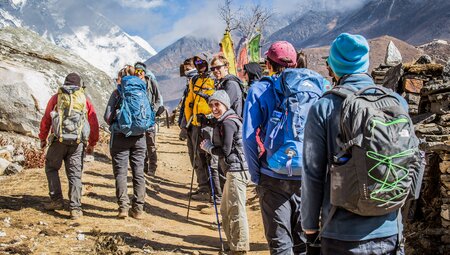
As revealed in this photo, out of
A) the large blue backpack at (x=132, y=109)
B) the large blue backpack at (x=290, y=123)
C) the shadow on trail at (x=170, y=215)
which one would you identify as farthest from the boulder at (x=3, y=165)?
the large blue backpack at (x=290, y=123)

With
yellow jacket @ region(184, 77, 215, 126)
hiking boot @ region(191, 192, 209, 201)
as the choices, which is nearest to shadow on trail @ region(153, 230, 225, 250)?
yellow jacket @ region(184, 77, 215, 126)

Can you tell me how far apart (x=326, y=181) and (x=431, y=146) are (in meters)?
3.58

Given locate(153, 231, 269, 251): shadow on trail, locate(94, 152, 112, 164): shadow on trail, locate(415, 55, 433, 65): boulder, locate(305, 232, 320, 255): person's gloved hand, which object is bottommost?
locate(153, 231, 269, 251): shadow on trail

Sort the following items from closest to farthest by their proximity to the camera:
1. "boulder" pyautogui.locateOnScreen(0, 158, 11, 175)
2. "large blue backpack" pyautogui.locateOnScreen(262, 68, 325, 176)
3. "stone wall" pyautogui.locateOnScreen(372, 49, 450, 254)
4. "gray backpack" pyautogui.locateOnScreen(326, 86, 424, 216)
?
"gray backpack" pyautogui.locateOnScreen(326, 86, 424, 216) → "large blue backpack" pyautogui.locateOnScreen(262, 68, 325, 176) → "stone wall" pyautogui.locateOnScreen(372, 49, 450, 254) → "boulder" pyautogui.locateOnScreen(0, 158, 11, 175)

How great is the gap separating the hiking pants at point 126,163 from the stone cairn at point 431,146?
11.8 ft

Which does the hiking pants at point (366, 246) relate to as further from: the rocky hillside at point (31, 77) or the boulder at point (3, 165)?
the rocky hillside at point (31, 77)

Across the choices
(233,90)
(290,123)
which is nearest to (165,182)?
(233,90)

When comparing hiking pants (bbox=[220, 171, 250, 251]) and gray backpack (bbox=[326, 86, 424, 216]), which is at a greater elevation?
gray backpack (bbox=[326, 86, 424, 216])

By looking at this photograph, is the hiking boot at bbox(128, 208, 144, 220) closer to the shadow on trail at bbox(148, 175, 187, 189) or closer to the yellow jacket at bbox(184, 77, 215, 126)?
the yellow jacket at bbox(184, 77, 215, 126)

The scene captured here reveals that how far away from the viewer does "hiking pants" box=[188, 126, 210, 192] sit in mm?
7609

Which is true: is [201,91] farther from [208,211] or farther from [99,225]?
[99,225]

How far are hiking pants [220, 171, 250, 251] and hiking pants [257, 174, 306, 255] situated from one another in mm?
1384

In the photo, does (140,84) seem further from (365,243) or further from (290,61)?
(365,243)

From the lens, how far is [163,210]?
7660mm
